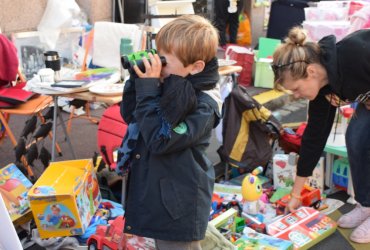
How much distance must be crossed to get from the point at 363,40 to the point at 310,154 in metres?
0.73

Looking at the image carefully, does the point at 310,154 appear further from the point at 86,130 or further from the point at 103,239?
the point at 86,130

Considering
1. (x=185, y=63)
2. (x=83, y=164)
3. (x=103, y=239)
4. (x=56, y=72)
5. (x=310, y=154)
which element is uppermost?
(x=185, y=63)

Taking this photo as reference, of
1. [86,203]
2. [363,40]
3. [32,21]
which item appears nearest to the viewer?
[363,40]

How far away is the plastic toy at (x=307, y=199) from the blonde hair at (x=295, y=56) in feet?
3.65

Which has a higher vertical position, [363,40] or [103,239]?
[363,40]

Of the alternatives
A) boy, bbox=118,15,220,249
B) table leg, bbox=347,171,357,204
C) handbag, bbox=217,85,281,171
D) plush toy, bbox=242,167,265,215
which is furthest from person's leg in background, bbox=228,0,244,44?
boy, bbox=118,15,220,249

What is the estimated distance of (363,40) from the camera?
2.32 meters

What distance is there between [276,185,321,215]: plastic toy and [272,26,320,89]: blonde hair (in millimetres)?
1113

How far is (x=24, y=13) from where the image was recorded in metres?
5.41

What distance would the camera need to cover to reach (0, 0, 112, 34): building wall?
5207 mm

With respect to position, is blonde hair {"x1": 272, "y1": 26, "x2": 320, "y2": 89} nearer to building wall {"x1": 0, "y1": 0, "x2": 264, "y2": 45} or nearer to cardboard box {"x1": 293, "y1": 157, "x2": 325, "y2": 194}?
cardboard box {"x1": 293, "y1": 157, "x2": 325, "y2": 194}

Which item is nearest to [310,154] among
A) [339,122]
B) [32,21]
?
[339,122]

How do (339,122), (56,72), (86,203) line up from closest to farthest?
(86,203)
(56,72)
(339,122)

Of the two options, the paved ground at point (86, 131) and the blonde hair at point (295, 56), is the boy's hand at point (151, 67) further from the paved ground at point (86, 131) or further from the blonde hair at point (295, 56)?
the paved ground at point (86, 131)
